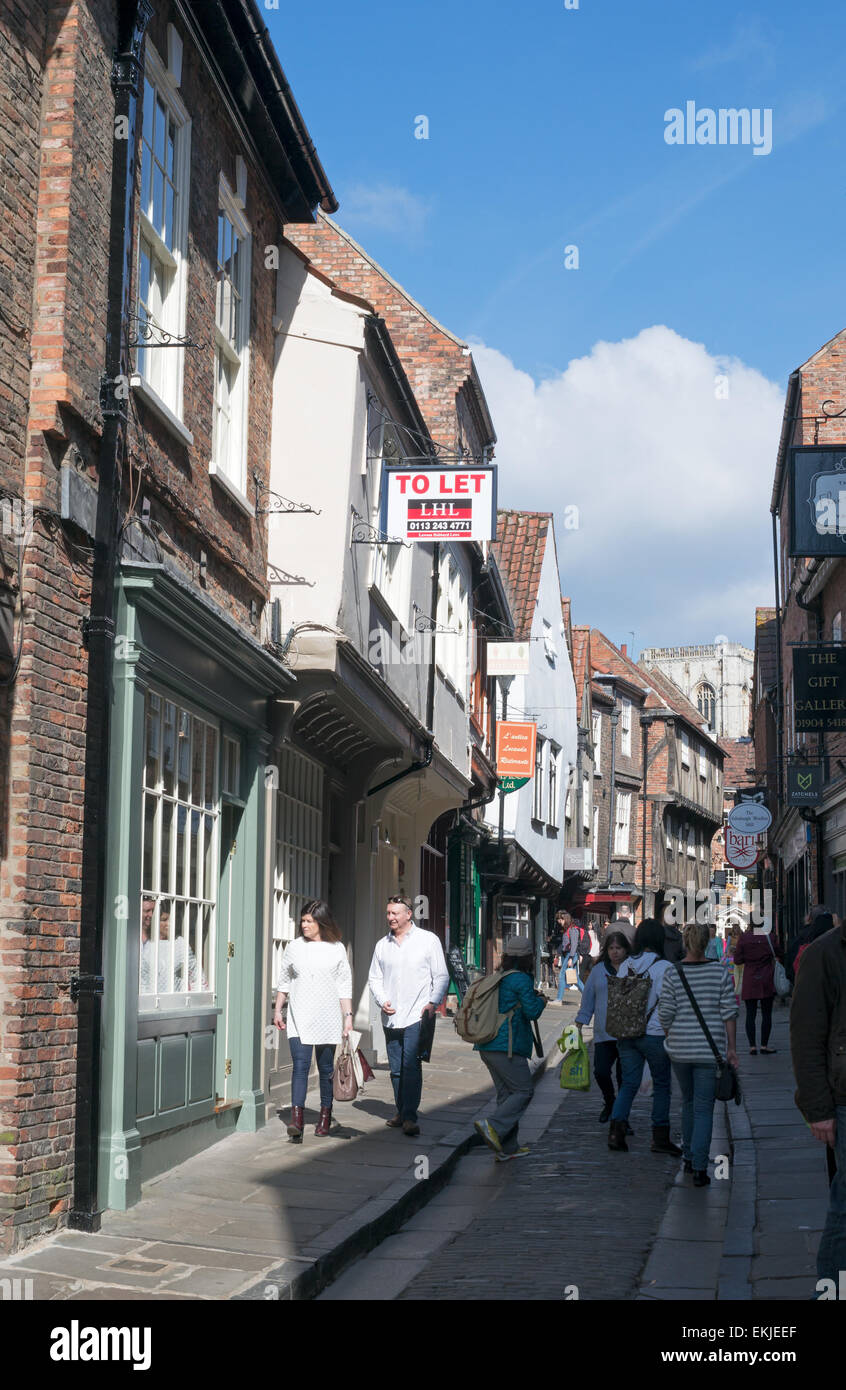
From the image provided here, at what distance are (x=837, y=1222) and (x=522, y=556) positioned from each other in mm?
28194

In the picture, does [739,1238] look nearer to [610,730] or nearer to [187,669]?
[187,669]

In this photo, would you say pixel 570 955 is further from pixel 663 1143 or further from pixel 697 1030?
pixel 697 1030

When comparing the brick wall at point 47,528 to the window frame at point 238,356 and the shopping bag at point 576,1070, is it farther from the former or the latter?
the shopping bag at point 576,1070

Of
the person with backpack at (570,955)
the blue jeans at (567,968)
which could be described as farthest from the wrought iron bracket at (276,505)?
the blue jeans at (567,968)

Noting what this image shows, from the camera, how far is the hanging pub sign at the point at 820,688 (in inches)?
783

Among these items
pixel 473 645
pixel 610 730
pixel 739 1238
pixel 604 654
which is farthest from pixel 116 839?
pixel 604 654

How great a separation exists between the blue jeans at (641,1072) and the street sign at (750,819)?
56.7 feet

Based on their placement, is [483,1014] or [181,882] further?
[483,1014]

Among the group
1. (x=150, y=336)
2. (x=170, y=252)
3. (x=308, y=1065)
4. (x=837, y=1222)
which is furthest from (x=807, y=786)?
(x=837, y=1222)

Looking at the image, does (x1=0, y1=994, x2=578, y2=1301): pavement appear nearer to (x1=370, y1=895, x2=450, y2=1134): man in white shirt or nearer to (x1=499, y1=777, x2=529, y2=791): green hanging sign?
(x1=370, y1=895, x2=450, y2=1134): man in white shirt

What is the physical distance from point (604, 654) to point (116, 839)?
46655mm

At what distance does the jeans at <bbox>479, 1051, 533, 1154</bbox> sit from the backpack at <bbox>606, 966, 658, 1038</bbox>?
834mm

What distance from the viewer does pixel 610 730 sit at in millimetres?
50594

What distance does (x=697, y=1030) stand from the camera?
393 inches
